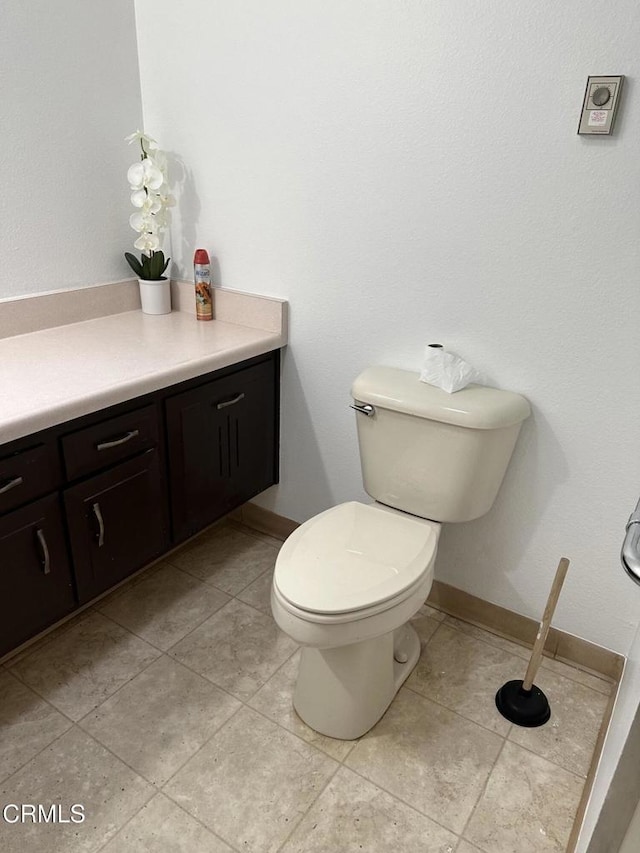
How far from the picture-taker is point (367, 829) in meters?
1.28

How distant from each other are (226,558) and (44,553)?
0.81 m

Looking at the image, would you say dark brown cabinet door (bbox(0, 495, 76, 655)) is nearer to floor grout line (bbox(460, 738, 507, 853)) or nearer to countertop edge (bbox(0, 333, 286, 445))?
countertop edge (bbox(0, 333, 286, 445))

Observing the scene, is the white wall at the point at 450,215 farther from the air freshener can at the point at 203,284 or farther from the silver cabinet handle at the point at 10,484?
the silver cabinet handle at the point at 10,484

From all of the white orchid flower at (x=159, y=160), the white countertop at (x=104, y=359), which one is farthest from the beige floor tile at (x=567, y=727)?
the white orchid flower at (x=159, y=160)

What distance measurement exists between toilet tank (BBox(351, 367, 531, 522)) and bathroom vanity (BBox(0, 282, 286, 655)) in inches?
17.0

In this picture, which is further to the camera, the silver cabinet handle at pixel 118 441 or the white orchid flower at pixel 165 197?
the white orchid flower at pixel 165 197

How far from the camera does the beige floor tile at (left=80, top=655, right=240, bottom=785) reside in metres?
1.42

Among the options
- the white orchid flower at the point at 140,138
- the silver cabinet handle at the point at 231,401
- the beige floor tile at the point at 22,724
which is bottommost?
the beige floor tile at the point at 22,724

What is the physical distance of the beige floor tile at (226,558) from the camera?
2.03 m

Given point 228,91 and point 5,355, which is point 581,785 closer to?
point 5,355

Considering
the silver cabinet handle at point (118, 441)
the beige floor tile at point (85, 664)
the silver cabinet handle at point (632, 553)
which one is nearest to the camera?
the silver cabinet handle at point (632, 553)

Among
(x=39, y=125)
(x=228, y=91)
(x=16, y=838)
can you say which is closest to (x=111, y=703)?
(x=16, y=838)

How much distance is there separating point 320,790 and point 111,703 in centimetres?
59

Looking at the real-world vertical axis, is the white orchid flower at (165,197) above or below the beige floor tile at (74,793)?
above
